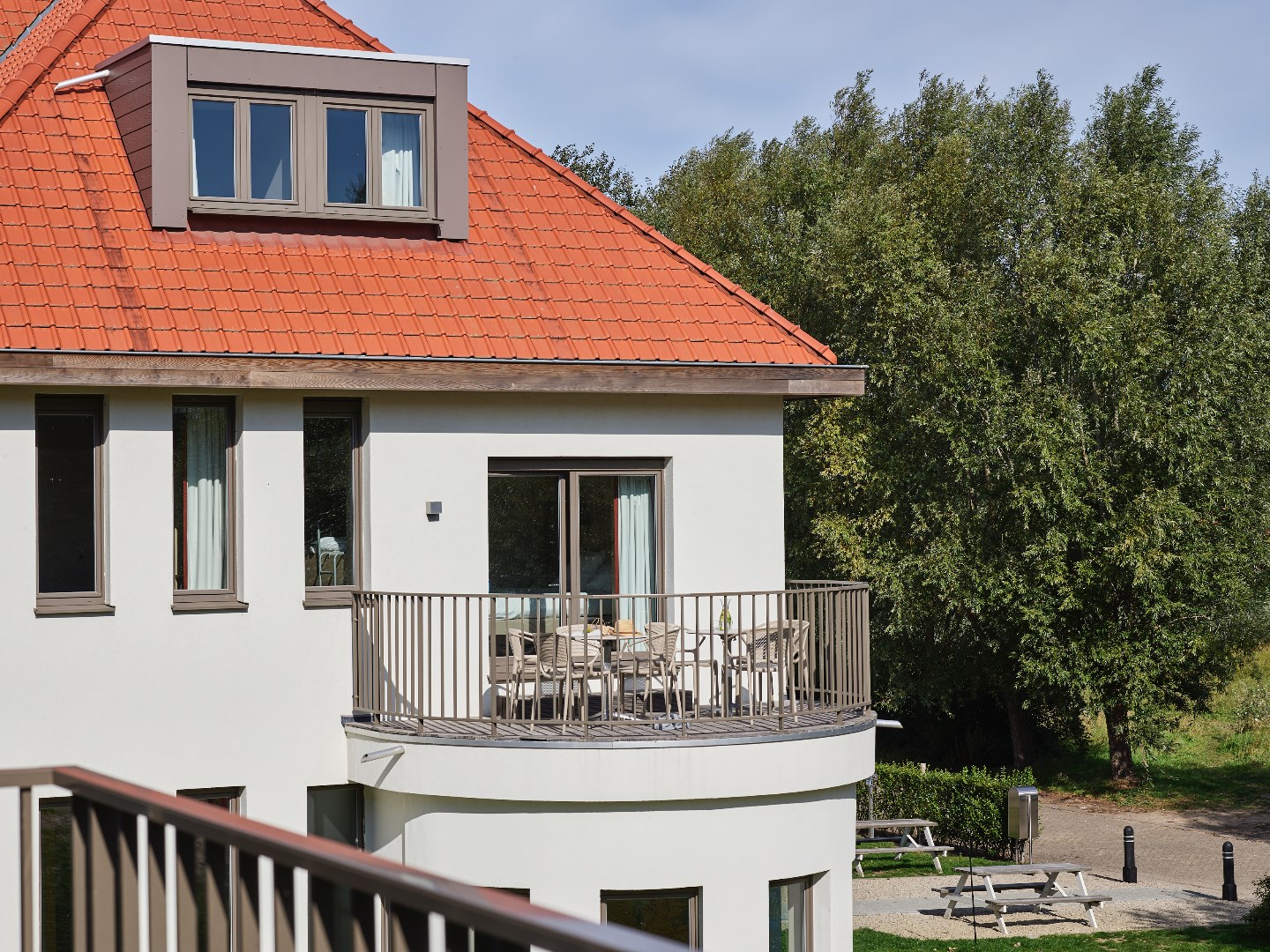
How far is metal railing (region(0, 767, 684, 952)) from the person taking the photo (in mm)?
2082

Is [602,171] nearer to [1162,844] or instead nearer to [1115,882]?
[1162,844]

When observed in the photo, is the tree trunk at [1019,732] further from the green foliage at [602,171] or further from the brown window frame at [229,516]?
the brown window frame at [229,516]

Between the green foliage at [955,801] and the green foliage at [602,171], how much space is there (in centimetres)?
2369

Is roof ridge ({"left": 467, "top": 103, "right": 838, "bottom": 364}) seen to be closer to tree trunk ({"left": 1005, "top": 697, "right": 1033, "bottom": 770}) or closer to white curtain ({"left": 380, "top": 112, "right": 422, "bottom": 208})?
white curtain ({"left": 380, "top": 112, "right": 422, "bottom": 208})

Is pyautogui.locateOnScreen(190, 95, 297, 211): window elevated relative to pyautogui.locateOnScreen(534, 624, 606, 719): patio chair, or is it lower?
elevated

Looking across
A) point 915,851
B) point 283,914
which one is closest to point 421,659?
point 283,914

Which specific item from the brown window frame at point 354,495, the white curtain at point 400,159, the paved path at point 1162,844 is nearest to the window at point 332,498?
the brown window frame at point 354,495

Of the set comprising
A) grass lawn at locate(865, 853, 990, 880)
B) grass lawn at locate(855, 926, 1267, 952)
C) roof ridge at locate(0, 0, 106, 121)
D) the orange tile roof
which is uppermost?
roof ridge at locate(0, 0, 106, 121)

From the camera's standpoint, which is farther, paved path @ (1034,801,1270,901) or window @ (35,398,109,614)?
paved path @ (1034,801,1270,901)

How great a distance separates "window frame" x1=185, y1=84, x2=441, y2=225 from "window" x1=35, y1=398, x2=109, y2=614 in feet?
7.63

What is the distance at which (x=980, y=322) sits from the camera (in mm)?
29984

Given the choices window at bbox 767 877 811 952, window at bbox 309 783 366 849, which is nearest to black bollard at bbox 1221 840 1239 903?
window at bbox 767 877 811 952

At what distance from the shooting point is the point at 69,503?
12.6 meters

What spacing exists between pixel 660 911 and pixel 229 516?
16.6ft
